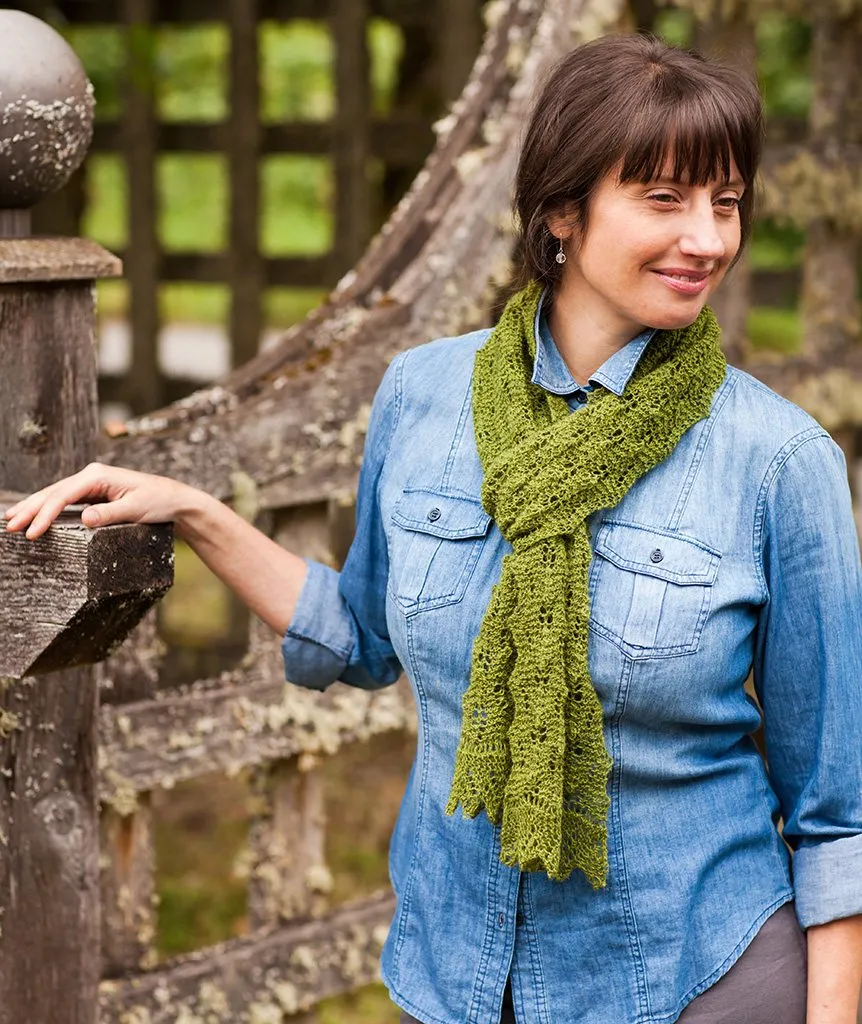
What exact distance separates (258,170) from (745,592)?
445 cm

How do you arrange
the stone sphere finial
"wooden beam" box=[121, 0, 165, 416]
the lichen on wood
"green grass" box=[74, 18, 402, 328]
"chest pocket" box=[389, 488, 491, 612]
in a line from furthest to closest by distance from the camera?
1. "green grass" box=[74, 18, 402, 328]
2. "wooden beam" box=[121, 0, 165, 416]
3. the lichen on wood
4. the stone sphere finial
5. "chest pocket" box=[389, 488, 491, 612]

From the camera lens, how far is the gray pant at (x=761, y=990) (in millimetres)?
1859

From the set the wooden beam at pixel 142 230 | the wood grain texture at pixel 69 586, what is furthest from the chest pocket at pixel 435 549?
the wooden beam at pixel 142 230

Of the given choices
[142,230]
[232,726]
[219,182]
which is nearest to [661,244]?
[232,726]

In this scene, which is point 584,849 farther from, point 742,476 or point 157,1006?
point 157,1006

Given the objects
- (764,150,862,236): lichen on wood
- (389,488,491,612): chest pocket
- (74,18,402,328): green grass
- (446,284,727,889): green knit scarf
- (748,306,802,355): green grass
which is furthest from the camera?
(748,306,802,355): green grass

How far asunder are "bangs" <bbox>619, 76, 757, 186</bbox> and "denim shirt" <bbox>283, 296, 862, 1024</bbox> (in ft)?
0.71

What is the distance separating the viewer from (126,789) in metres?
2.61

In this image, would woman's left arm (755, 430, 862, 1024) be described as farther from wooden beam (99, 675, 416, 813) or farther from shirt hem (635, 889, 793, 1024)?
wooden beam (99, 675, 416, 813)

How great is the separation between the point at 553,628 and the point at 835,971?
0.52 meters

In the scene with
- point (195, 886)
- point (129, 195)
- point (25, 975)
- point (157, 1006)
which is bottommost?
point (195, 886)

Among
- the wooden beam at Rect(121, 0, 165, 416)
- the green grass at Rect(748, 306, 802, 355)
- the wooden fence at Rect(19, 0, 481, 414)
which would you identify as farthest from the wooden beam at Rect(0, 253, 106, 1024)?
the green grass at Rect(748, 306, 802, 355)

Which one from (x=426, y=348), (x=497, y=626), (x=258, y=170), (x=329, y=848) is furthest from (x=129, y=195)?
(x=497, y=626)

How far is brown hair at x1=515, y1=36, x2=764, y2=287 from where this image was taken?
1.79 metres
